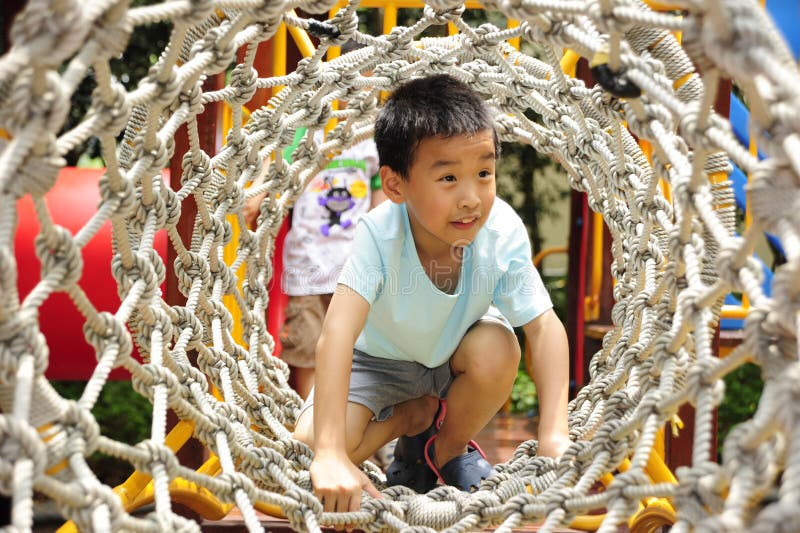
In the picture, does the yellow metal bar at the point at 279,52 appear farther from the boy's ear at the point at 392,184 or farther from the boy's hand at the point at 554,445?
the boy's hand at the point at 554,445

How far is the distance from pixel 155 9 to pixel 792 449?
23.6 inches

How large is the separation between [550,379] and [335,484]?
38cm

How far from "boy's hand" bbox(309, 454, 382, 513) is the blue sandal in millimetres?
294

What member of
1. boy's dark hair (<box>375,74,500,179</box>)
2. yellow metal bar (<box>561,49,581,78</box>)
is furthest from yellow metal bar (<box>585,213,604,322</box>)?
boy's dark hair (<box>375,74,500,179</box>)

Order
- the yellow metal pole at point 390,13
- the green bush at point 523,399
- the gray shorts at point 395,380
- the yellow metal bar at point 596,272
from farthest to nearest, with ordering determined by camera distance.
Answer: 1. the green bush at point 523,399
2. the yellow metal bar at point 596,272
3. the yellow metal pole at point 390,13
4. the gray shorts at point 395,380

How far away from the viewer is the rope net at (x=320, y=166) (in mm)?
619

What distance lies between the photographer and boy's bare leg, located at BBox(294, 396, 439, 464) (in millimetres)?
1272

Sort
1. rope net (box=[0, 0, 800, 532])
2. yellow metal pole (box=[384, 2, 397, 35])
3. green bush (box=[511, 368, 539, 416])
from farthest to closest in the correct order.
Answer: green bush (box=[511, 368, 539, 416]) < yellow metal pole (box=[384, 2, 397, 35]) < rope net (box=[0, 0, 800, 532])

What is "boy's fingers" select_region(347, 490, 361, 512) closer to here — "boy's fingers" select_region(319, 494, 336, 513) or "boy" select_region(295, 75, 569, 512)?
"boy's fingers" select_region(319, 494, 336, 513)

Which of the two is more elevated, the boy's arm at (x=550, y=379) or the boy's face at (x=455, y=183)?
the boy's face at (x=455, y=183)

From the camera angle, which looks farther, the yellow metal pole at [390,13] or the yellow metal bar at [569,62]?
the yellow metal pole at [390,13]

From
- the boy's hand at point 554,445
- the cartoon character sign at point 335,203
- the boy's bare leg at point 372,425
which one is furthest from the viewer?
the cartoon character sign at point 335,203

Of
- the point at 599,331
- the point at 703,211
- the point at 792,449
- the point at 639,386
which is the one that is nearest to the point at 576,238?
the point at 599,331

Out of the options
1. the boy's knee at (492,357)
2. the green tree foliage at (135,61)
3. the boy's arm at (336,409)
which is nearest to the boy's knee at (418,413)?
the boy's knee at (492,357)
